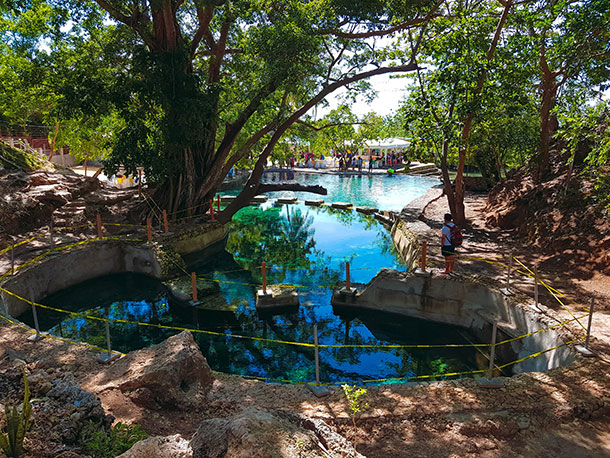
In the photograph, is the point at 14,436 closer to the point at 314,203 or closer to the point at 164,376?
the point at 164,376

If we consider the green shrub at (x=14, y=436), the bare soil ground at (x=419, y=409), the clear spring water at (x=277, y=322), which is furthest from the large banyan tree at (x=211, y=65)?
the green shrub at (x=14, y=436)

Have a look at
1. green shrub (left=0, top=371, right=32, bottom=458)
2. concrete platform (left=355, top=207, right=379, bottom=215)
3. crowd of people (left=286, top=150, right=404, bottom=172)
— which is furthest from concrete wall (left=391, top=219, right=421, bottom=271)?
crowd of people (left=286, top=150, right=404, bottom=172)

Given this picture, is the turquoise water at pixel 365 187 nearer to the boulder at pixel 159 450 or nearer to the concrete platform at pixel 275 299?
the concrete platform at pixel 275 299

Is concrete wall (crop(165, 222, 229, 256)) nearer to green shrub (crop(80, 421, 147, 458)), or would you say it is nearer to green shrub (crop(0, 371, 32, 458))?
green shrub (crop(80, 421, 147, 458))

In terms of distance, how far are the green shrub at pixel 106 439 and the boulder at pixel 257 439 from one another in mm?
939

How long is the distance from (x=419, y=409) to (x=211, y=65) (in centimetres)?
1586

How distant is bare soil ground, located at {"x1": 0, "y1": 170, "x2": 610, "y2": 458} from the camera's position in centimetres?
501

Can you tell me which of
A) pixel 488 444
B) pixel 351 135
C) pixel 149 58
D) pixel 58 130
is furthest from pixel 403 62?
pixel 58 130

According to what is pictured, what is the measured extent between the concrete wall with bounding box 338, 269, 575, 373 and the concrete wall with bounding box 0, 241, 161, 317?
776cm

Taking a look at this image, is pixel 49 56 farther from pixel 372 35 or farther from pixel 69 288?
pixel 372 35

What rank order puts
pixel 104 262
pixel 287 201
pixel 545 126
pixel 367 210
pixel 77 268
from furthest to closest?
pixel 287 201, pixel 367 210, pixel 545 126, pixel 104 262, pixel 77 268

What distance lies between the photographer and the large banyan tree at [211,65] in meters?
13.8

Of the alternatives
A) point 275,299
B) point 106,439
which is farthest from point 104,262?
point 106,439

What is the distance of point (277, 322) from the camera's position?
38.6ft
